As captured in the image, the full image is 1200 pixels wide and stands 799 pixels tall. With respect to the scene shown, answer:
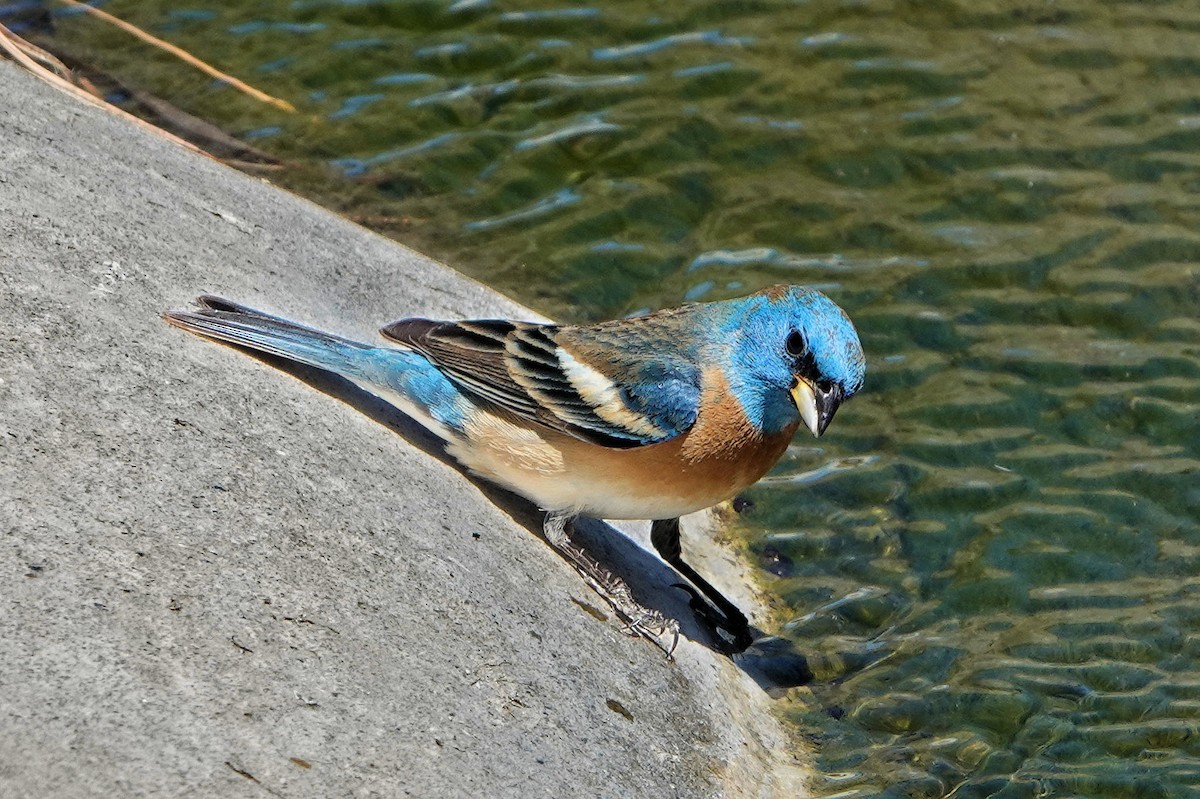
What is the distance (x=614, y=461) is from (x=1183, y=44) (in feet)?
17.3

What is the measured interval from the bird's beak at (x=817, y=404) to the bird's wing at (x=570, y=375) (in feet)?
1.21

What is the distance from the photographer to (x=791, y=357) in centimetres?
492

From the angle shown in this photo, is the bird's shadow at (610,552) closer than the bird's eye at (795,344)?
No

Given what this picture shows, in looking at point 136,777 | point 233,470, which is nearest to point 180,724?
point 136,777

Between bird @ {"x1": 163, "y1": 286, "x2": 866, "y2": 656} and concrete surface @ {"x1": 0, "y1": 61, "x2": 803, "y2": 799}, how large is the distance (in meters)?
0.14

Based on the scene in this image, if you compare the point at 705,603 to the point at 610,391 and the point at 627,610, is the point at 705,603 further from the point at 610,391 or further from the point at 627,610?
the point at 610,391

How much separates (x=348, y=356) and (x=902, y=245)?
11.1 feet

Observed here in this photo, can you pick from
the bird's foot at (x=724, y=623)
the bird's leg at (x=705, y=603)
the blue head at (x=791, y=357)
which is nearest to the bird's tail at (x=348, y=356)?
the bird's leg at (x=705, y=603)

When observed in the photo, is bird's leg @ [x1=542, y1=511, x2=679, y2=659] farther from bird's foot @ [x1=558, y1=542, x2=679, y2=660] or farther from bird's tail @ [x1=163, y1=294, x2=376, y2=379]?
bird's tail @ [x1=163, y1=294, x2=376, y2=379]

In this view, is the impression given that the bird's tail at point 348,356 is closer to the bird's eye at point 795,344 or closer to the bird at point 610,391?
the bird at point 610,391

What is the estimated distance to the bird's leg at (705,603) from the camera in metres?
5.39

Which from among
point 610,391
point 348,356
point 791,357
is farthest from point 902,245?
point 348,356

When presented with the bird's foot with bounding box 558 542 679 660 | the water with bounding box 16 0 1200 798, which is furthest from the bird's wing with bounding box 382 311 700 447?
the water with bounding box 16 0 1200 798

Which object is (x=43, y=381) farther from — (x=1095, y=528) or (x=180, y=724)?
(x=1095, y=528)
